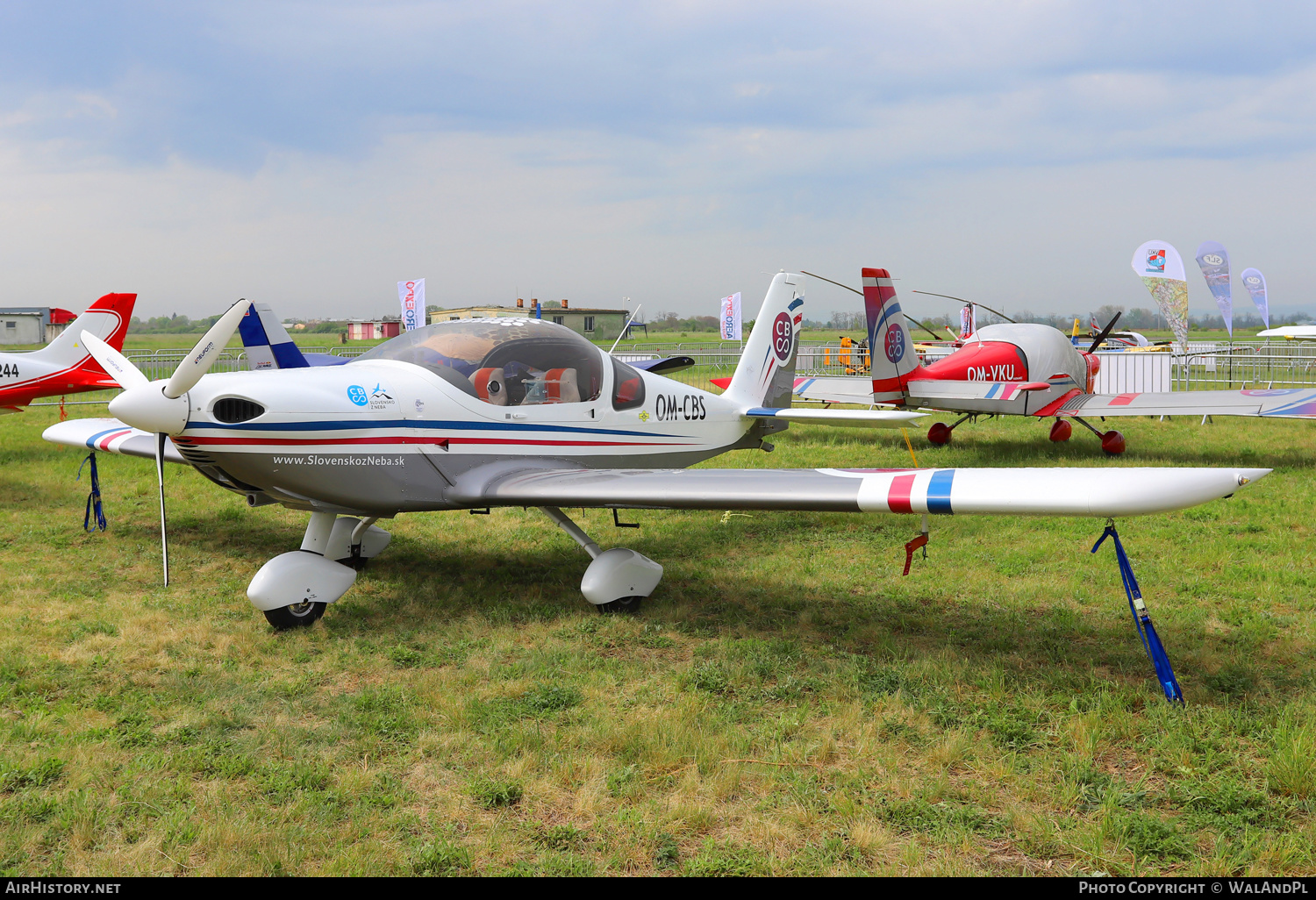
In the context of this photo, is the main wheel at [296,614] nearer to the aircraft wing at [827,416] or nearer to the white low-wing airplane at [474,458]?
the white low-wing airplane at [474,458]

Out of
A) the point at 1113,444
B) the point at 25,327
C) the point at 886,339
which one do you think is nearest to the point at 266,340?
the point at 886,339

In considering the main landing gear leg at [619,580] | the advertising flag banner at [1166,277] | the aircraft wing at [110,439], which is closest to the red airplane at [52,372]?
the aircraft wing at [110,439]

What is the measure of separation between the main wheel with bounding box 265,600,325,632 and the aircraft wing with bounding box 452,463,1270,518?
1.13m

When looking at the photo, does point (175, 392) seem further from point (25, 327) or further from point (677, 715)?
point (25, 327)

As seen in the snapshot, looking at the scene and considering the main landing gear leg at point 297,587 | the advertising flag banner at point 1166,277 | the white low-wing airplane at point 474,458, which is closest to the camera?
the white low-wing airplane at point 474,458

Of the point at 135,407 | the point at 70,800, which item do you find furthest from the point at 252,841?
the point at 135,407

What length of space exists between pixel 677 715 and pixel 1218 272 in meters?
28.7

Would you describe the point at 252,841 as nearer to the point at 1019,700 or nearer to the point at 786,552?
the point at 1019,700

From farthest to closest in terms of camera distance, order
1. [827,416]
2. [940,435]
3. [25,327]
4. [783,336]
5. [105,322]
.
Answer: [25,327] → [105,322] → [940,435] → [783,336] → [827,416]

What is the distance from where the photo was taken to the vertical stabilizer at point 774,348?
9.19 m

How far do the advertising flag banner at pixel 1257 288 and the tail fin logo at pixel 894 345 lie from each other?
79.3 feet

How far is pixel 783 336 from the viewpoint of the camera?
972 cm

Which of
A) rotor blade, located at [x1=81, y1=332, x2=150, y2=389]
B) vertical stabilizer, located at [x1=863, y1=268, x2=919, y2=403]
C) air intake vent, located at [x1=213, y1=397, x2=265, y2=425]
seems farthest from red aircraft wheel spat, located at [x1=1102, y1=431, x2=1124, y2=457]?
rotor blade, located at [x1=81, y1=332, x2=150, y2=389]

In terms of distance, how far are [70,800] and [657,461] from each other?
4792mm
